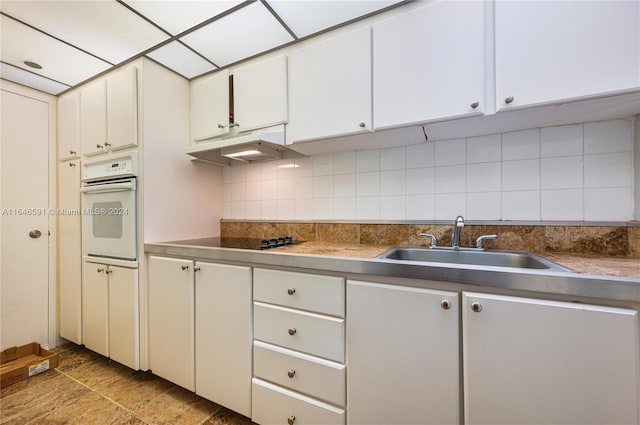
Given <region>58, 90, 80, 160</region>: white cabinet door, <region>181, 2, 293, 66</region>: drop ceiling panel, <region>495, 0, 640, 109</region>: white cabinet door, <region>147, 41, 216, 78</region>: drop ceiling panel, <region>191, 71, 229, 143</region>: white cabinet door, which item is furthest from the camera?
<region>58, 90, 80, 160</region>: white cabinet door

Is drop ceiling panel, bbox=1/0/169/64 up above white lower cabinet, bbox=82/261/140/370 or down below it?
above

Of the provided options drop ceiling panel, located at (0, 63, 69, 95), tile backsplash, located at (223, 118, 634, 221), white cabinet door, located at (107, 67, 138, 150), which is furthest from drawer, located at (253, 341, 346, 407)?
drop ceiling panel, located at (0, 63, 69, 95)

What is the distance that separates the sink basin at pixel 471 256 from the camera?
122cm

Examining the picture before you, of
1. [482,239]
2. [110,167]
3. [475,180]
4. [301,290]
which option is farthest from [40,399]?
[475,180]

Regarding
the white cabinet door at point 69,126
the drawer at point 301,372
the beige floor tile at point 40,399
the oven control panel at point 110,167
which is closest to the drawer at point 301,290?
the drawer at point 301,372

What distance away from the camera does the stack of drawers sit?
3.54ft

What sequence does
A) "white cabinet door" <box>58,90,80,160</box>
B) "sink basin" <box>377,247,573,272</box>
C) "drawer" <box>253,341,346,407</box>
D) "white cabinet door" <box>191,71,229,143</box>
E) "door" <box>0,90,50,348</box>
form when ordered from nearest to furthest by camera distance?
1. "drawer" <box>253,341,346,407</box>
2. "sink basin" <box>377,247,573,272</box>
3. "white cabinet door" <box>191,71,229,143</box>
4. "door" <box>0,90,50,348</box>
5. "white cabinet door" <box>58,90,80,160</box>

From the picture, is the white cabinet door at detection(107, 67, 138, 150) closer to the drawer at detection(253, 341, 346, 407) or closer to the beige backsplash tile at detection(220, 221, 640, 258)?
the beige backsplash tile at detection(220, 221, 640, 258)

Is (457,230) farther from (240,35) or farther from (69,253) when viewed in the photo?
(69,253)

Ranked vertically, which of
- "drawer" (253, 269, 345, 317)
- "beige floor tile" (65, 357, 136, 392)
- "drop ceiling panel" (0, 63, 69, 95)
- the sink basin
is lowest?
"beige floor tile" (65, 357, 136, 392)

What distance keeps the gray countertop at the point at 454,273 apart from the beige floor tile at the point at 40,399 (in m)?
1.34

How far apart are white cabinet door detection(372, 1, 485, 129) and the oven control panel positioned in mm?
1591

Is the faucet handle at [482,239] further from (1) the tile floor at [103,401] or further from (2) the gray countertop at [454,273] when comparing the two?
(1) the tile floor at [103,401]

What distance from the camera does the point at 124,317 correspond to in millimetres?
1705
